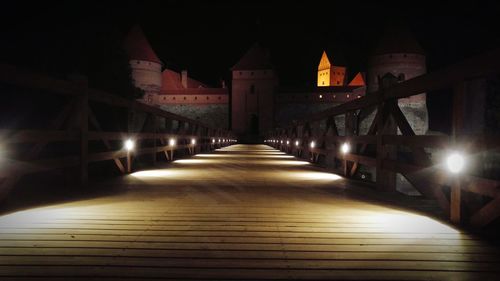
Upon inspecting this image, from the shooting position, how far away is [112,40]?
31.2m

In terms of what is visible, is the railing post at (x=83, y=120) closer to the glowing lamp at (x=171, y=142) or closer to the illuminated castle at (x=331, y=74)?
the glowing lamp at (x=171, y=142)

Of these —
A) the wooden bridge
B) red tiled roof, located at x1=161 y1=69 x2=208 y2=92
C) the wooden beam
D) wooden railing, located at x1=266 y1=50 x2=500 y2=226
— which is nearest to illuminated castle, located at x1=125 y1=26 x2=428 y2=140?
red tiled roof, located at x1=161 y1=69 x2=208 y2=92

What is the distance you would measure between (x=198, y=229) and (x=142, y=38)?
5135 cm

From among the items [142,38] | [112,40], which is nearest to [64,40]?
[112,40]

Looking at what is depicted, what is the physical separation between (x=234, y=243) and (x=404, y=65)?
50.9m

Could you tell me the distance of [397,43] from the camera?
50.1 metres

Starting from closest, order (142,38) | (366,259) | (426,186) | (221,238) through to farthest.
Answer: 1. (366,259)
2. (221,238)
3. (426,186)
4. (142,38)

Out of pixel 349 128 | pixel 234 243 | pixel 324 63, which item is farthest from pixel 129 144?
pixel 324 63

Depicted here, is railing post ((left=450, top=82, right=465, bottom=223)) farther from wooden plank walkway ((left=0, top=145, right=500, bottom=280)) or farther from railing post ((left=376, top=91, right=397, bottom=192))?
railing post ((left=376, top=91, right=397, bottom=192))

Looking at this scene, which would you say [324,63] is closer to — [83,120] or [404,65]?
[404,65]

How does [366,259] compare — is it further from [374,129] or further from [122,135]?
[122,135]

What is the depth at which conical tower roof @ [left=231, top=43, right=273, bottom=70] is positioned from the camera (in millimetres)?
53781

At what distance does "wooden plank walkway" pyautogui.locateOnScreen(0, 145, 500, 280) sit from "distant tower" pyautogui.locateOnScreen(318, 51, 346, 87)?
78893 millimetres

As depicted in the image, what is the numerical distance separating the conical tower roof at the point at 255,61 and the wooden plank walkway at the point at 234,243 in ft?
165
